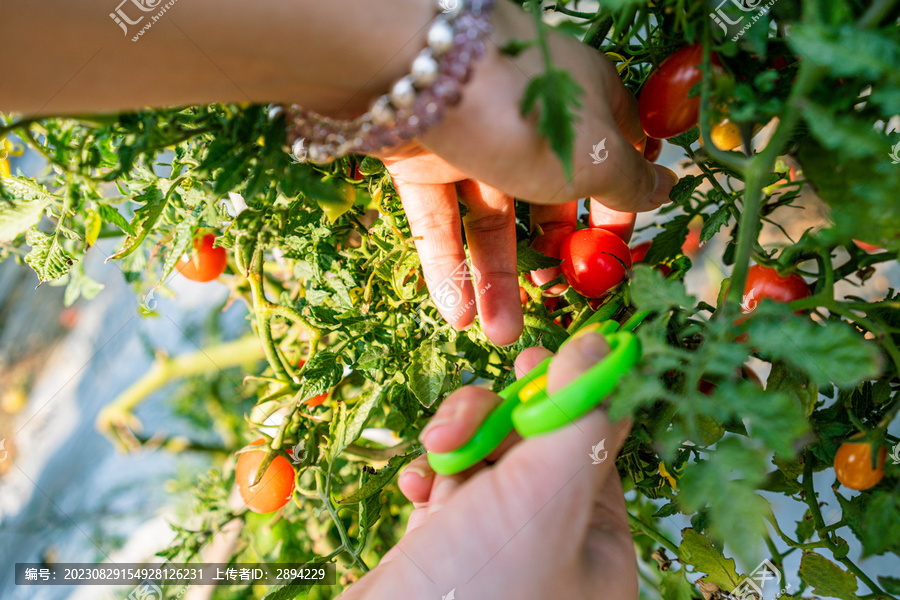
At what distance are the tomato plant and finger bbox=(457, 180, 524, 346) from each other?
3 cm

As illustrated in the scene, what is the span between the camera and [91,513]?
1.44 metres

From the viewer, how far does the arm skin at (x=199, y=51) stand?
39 cm

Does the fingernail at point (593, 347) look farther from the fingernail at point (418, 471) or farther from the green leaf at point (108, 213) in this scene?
the green leaf at point (108, 213)

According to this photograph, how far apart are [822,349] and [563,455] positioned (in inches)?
6.3

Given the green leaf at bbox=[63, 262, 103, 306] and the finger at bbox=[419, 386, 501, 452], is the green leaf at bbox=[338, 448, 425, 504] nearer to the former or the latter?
the finger at bbox=[419, 386, 501, 452]

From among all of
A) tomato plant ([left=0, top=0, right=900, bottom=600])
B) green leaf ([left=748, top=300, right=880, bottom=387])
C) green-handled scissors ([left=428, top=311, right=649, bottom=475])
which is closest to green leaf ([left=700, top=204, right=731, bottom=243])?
tomato plant ([left=0, top=0, right=900, bottom=600])

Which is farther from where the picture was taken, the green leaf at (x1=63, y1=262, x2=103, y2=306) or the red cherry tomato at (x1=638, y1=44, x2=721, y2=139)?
the green leaf at (x1=63, y1=262, x2=103, y2=306)

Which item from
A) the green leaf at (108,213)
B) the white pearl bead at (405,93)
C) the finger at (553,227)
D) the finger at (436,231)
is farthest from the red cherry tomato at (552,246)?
the green leaf at (108,213)

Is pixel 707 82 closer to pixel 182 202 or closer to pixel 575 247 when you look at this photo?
pixel 575 247

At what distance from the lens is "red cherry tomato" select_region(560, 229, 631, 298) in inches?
22.7

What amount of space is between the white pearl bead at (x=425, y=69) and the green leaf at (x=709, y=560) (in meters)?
0.48

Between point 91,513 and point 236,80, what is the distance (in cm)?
145

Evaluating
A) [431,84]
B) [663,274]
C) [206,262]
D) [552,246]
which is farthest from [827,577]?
[206,262]

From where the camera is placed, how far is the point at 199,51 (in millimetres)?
405
